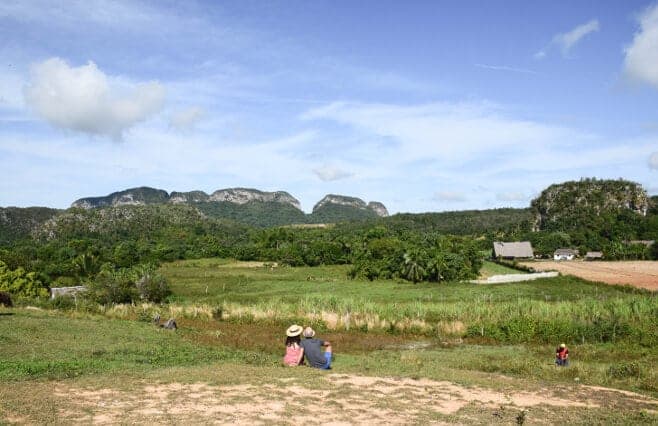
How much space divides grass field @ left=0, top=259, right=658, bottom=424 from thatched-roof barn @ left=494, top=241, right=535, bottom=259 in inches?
2741

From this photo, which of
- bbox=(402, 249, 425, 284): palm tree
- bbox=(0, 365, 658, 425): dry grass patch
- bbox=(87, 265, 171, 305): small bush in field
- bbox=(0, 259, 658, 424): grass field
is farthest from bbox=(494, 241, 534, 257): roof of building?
bbox=(0, 365, 658, 425): dry grass patch

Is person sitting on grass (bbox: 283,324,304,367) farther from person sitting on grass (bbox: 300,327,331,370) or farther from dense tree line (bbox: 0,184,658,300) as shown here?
dense tree line (bbox: 0,184,658,300)

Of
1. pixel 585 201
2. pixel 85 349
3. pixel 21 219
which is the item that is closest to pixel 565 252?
pixel 585 201

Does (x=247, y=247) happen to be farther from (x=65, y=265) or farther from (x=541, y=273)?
(x=541, y=273)

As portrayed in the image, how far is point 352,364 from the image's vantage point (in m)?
18.0

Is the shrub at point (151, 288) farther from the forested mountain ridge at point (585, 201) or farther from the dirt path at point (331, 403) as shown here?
the forested mountain ridge at point (585, 201)

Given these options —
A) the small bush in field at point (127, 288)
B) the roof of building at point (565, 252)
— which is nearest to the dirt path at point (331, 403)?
the small bush in field at point (127, 288)

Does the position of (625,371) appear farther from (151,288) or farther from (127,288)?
(151,288)

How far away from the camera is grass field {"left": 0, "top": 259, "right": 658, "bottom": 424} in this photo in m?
10.8

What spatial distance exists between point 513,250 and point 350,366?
9526 centimetres

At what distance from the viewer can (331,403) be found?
11.4 metres

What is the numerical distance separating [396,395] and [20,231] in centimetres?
17848

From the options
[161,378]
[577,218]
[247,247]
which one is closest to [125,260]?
[247,247]

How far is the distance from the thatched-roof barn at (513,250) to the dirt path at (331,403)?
93.8 m
